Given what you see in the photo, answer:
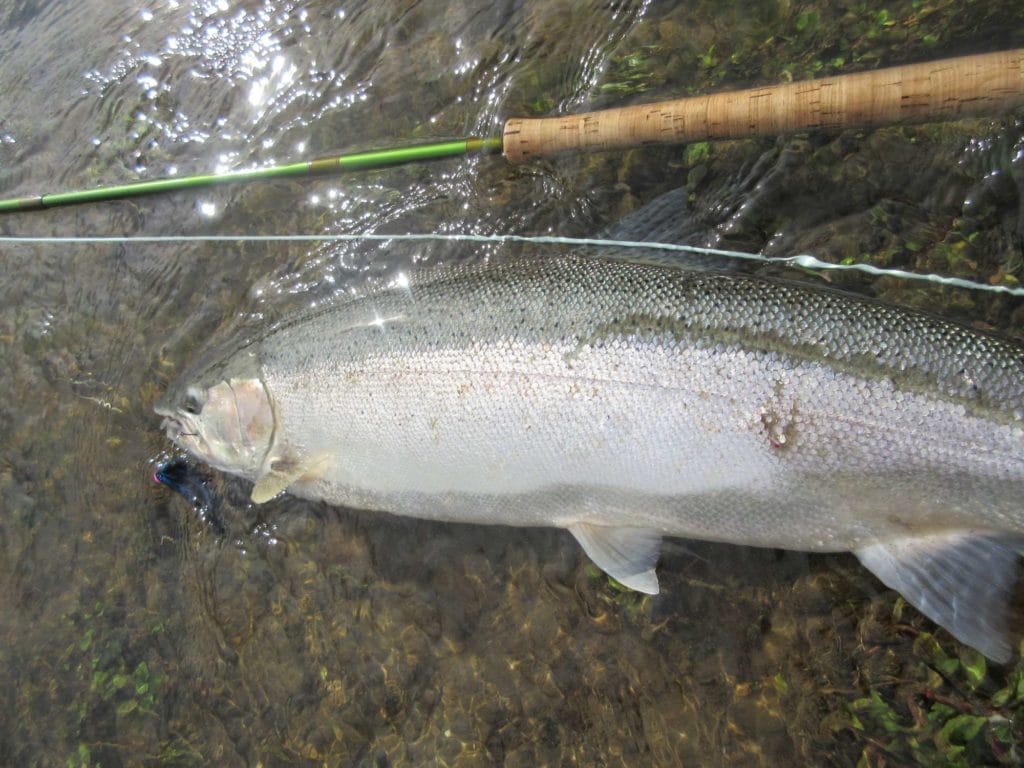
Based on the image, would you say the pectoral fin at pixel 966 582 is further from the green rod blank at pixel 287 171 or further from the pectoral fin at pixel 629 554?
the green rod blank at pixel 287 171

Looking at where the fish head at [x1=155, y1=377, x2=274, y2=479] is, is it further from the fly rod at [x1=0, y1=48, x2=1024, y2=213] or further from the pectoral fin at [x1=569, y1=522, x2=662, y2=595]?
the pectoral fin at [x1=569, y1=522, x2=662, y2=595]

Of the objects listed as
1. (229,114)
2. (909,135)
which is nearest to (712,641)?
(909,135)

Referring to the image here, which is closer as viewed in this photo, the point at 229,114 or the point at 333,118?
the point at 333,118

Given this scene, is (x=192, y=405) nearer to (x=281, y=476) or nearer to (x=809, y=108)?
(x=281, y=476)

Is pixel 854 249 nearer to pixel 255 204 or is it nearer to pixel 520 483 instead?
pixel 520 483

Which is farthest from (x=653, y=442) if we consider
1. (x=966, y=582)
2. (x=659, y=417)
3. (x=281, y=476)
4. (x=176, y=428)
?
(x=176, y=428)

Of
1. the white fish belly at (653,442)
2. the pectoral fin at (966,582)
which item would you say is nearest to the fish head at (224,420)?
the white fish belly at (653,442)
